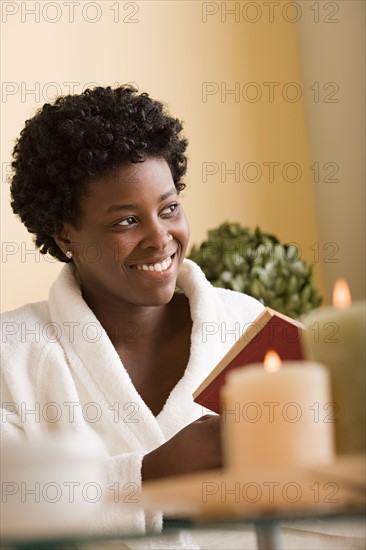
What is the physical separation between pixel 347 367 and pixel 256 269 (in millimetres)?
1658

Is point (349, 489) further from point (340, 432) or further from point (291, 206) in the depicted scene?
point (291, 206)

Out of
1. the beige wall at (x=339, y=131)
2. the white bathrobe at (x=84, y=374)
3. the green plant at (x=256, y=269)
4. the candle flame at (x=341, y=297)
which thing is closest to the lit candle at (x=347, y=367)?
the candle flame at (x=341, y=297)

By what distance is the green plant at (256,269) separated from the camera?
2229mm

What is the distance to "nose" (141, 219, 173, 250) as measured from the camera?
61.6 inches

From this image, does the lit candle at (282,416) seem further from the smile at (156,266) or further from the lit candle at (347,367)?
the smile at (156,266)

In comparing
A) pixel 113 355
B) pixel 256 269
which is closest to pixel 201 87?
pixel 256 269

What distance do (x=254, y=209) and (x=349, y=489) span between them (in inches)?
88.5

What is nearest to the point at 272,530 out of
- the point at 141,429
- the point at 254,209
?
the point at 141,429

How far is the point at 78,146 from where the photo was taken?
1650 mm

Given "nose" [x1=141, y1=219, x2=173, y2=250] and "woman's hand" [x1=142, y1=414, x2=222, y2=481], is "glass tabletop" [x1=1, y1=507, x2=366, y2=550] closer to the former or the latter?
"woman's hand" [x1=142, y1=414, x2=222, y2=481]

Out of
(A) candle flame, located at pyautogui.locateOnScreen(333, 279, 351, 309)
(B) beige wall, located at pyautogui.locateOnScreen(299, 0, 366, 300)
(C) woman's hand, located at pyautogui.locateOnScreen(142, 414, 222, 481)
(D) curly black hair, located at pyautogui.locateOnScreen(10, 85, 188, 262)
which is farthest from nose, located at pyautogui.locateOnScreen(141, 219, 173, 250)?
(B) beige wall, located at pyautogui.locateOnScreen(299, 0, 366, 300)

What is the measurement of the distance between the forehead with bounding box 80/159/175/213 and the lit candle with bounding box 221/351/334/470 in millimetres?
1053

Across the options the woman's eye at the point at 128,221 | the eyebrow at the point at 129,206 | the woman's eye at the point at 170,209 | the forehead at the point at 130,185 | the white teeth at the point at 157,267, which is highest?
the forehead at the point at 130,185

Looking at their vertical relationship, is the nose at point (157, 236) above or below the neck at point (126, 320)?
above
